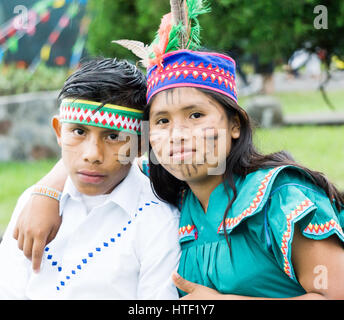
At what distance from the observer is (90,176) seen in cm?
196

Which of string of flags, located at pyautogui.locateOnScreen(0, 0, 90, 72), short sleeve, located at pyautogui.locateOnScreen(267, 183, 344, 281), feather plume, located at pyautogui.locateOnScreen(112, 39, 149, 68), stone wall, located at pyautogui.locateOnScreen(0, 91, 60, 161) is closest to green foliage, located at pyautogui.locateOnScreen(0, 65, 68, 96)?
string of flags, located at pyautogui.locateOnScreen(0, 0, 90, 72)

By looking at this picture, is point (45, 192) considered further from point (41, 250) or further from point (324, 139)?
point (324, 139)

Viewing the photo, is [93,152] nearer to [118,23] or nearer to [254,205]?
→ [254,205]

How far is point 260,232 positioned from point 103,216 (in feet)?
2.28

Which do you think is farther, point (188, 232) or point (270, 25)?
point (270, 25)

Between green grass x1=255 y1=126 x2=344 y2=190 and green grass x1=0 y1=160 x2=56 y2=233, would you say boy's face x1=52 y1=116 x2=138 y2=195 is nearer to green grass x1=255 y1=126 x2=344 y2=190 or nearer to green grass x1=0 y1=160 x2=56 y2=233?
green grass x1=0 y1=160 x2=56 y2=233

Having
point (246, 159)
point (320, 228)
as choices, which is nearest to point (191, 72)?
point (246, 159)

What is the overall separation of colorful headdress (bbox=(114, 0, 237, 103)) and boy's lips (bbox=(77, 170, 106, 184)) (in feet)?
1.24

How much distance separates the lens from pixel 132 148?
202 centimetres

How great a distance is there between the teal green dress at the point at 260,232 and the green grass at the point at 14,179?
356 cm

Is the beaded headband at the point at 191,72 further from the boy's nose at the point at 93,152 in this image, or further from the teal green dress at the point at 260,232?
the teal green dress at the point at 260,232

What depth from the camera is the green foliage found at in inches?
329

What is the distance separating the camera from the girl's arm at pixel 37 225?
79.5 inches

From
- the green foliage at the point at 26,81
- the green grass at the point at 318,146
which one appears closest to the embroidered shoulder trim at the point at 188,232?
the green grass at the point at 318,146
